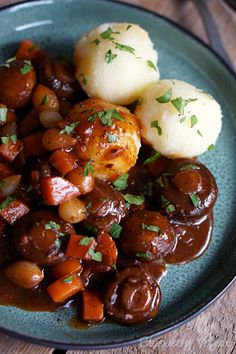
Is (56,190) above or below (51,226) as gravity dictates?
above

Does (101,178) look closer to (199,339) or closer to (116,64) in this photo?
(116,64)

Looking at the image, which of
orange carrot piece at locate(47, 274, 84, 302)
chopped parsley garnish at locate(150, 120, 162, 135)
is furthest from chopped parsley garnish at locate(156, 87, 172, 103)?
orange carrot piece at locate(47, 274, 84, 302)

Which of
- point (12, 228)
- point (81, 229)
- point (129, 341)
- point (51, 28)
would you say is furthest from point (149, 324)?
point (51, 28)

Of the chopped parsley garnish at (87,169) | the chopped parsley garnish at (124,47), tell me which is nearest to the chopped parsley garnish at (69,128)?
the chopped parsley garnish at (87,169)

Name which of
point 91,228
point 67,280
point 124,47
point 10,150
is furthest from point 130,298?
point 124,47

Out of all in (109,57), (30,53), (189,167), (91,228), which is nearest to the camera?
(91,228)

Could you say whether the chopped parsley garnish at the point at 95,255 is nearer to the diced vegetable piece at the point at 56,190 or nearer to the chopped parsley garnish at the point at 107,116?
the diced vegetable piece at the point at 56,190

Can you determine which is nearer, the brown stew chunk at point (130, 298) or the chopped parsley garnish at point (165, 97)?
the brown stew chunk at point (130, 298)
